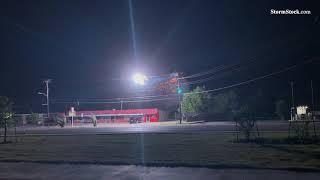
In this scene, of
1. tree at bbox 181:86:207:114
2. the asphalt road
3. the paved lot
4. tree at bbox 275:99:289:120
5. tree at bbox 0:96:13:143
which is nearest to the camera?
the paved lot

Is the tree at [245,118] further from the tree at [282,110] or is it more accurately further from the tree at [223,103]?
the tree at [223,103]

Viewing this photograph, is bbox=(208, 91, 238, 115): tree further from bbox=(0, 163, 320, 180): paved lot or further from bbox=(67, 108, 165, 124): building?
bbox=(0, 163, 320, 180): paved lot

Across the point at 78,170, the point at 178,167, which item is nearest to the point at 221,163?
the point at 178,167

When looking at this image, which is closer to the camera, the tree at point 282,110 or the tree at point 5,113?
the tree at point 5,113

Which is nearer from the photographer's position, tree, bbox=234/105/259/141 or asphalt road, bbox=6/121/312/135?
tree, bbox=234/105/259/141

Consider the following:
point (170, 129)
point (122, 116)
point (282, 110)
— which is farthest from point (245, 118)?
point (122, 116)

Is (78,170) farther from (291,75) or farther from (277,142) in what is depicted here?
(291,75)

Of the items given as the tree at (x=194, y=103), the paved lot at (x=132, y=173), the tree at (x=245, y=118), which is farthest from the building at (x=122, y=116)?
the paved lot at (x=132, y=173)

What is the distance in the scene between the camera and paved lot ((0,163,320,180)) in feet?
37.0

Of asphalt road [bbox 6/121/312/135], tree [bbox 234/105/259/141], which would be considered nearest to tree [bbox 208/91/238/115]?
asphalt road [bbox 6/121/312/135]

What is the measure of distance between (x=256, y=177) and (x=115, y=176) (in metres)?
4.18

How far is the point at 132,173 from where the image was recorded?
1241 centimetres

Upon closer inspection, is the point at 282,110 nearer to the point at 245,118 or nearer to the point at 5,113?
the point at 245,118

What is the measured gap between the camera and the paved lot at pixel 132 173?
1128 cm
